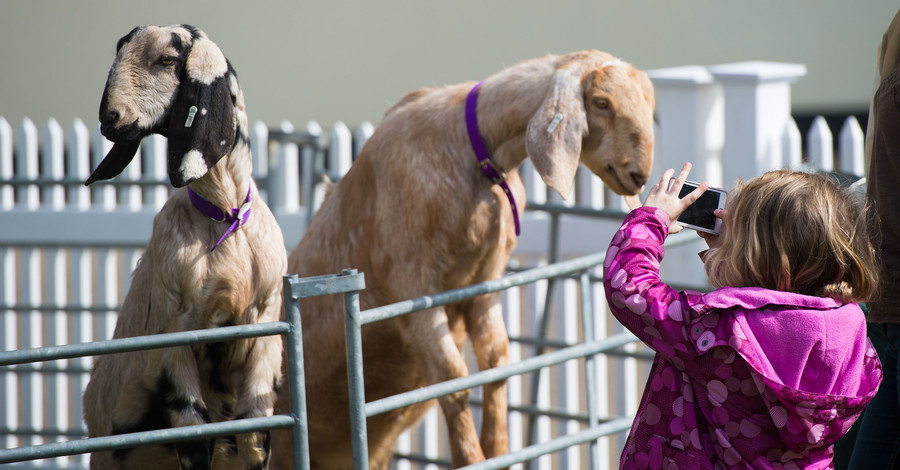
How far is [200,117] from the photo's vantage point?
87.4 inches

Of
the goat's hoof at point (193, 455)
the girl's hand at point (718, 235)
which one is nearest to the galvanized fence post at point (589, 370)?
the girl's hand at point (718, 235)

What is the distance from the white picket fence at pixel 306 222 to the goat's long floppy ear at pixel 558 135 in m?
1.55

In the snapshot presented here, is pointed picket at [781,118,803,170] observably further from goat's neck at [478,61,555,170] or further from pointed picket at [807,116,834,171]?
goat's neck at [478,61,555,170]

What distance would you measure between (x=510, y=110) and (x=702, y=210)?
89 centimetres

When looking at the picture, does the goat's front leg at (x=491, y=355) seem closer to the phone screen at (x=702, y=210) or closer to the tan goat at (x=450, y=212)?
the tan goat at (x=450, y=212)

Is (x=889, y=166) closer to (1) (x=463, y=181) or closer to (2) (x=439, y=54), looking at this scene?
(1) (x=463, y=181)

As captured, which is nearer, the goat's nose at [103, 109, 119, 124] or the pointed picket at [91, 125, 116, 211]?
the goat's nose at [103, 109, 119, 124]

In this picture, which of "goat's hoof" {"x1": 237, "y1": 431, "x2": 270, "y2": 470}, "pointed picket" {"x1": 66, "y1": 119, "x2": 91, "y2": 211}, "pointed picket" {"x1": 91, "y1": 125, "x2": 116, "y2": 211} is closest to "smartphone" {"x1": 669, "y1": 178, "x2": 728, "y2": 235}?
"goat's hoof" {"x1": 237, "y1": 431, "x2": 270, "y2": 470}

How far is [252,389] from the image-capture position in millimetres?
2398

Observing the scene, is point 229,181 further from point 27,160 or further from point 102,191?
point 27,160

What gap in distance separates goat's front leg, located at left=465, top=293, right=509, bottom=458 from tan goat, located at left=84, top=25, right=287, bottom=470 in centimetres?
82

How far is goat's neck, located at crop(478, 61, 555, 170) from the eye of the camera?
2.87 meters

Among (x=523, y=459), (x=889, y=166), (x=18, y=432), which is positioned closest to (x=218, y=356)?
(x=523, y=459)

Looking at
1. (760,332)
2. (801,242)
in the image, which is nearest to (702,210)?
(801,242)
